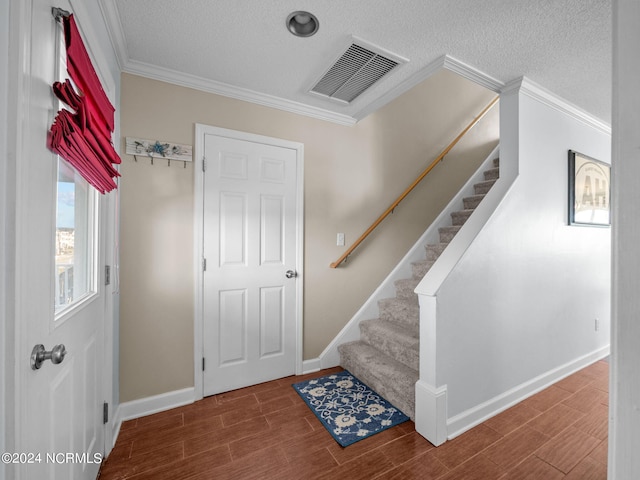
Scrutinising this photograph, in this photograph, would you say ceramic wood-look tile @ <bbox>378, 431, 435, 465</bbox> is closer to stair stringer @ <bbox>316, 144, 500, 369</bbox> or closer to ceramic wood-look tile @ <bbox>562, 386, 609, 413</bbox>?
stair stringer @ <bbox>316, 144, 500, 369</bbox>

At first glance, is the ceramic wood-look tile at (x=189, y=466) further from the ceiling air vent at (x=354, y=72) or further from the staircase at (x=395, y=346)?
the ceiling air vent at (x=354, y=72)

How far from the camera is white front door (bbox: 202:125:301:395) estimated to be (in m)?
2.18

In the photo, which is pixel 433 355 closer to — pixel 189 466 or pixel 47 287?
pixel 189 466

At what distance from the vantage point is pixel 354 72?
2.03m

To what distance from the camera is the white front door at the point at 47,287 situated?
702mm

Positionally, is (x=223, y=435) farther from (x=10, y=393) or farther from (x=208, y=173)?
(x=208, y=173)

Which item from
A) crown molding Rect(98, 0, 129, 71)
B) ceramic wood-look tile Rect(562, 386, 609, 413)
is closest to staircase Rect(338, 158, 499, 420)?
ceramic wood-look tile Rect(562, 386, 609, 413)

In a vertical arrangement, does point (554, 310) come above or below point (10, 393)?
below

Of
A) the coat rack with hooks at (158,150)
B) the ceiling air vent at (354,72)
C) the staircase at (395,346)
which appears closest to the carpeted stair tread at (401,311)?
the staircase at (395,346)

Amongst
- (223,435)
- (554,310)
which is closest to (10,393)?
(223,435)

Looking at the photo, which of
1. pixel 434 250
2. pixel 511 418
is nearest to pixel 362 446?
pixel 511 418

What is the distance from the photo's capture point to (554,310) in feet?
7.75

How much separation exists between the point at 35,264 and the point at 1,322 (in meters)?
0.18

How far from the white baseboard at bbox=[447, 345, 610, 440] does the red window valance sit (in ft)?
7.47
